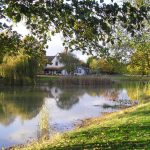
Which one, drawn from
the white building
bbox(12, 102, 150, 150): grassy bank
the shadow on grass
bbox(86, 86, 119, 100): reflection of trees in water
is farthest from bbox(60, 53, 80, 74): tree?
the shadow on grass

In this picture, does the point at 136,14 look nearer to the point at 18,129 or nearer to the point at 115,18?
the point at 115,18

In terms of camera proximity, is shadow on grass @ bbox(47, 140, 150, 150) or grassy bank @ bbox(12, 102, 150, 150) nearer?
shadow on grass @ bbox(47, 140, 150, 150)

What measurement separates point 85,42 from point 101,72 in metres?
111

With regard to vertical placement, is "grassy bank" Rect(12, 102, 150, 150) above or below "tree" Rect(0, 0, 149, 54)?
below

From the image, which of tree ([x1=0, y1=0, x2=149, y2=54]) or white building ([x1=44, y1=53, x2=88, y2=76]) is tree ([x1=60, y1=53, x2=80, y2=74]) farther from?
tree ([x1=0, y1=0, x2=149, y2=54])

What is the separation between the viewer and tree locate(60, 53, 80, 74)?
11154 cm

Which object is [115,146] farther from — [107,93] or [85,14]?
[107,93]

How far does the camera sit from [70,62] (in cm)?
11306

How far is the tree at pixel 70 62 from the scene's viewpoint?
112 meters

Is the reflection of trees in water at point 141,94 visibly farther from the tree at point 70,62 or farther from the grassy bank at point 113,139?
the tree at point 70,62

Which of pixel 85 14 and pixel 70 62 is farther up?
pixel 70 62

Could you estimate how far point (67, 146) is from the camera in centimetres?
1409

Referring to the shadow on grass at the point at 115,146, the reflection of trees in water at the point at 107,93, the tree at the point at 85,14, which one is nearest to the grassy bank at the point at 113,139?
the shadow on grass at the point at 115,146

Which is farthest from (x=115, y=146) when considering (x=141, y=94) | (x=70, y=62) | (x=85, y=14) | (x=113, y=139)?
(x=70, y=62)
